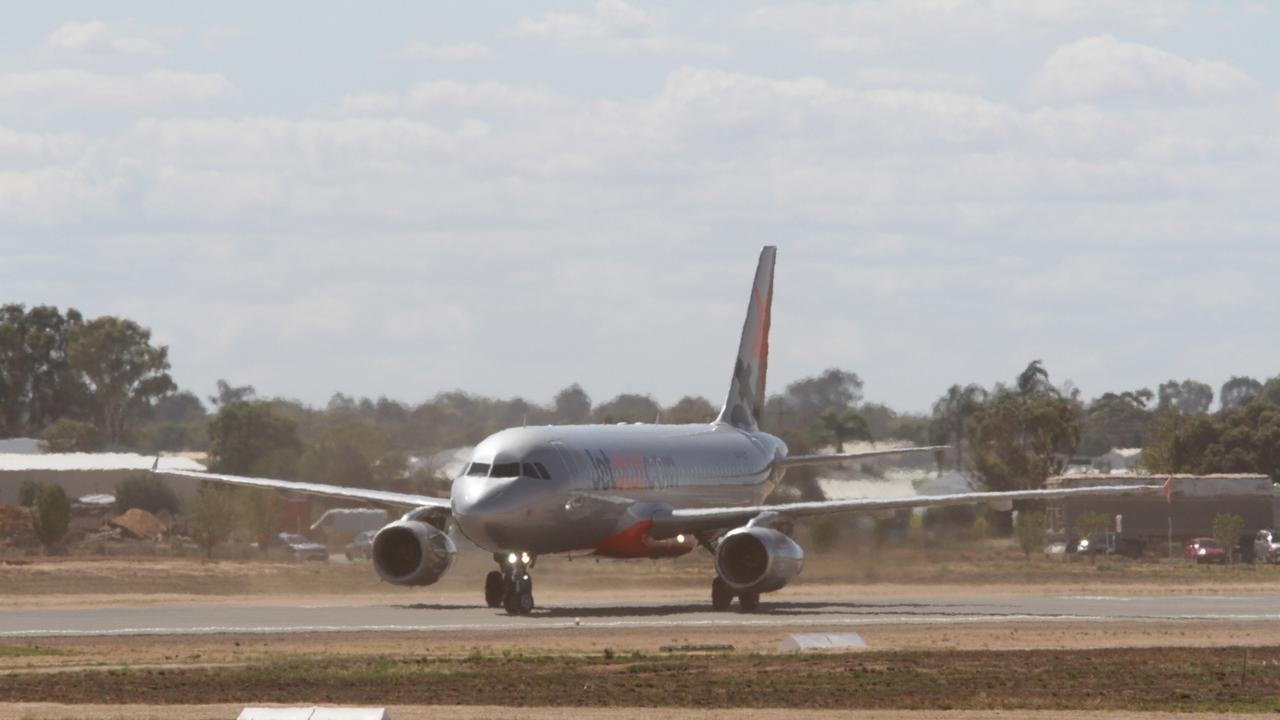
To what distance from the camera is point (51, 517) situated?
302ft

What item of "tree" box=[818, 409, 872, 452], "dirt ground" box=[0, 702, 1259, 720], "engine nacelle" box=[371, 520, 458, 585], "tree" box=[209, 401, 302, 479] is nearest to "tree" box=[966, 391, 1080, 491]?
"tree" box=[818, 409, 872, 452]

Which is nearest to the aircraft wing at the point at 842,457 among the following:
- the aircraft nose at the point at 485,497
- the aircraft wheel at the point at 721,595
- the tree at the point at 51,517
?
the aircraft wheel at the point at 721,595

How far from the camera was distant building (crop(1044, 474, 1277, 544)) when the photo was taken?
339 feet

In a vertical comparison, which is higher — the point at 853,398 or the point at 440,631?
the point at 853,398

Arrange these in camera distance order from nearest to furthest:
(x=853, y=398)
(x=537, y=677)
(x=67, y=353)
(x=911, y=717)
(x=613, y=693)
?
(x=911, y=717) → (x=613, y=693) → (x=537, y=677) → (x=853, y=398) → (x=67, y=353)

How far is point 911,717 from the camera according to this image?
31422mm

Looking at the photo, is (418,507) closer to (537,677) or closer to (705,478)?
(705,478)

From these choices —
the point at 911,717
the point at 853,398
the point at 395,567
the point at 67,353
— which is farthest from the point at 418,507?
the point at 67,353

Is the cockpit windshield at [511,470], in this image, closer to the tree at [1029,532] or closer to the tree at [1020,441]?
the tree at [1029,532]

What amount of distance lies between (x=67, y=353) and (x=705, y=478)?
124581 mm

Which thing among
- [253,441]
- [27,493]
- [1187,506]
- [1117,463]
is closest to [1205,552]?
[1187,506]

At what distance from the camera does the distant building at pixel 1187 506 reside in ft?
339

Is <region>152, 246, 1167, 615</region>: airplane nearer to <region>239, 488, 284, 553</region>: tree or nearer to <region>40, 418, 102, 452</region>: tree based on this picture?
<region>239, 488, 284, 553</region>: tree

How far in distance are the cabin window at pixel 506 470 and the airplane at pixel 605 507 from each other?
22mm
